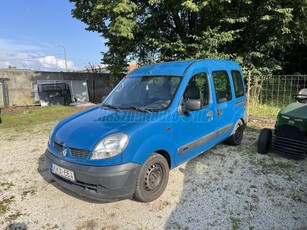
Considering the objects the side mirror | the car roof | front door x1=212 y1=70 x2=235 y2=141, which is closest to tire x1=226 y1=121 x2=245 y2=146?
Result: front door x1=212 y1=70 x2=235 y2=141

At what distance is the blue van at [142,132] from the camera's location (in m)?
2.64

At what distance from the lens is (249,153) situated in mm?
4855

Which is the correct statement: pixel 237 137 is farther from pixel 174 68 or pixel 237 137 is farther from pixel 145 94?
pixel 145 94

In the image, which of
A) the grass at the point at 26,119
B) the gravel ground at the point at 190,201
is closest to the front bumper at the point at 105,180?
the gravel ground at the point at 190,201

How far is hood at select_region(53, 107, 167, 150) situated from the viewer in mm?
2742

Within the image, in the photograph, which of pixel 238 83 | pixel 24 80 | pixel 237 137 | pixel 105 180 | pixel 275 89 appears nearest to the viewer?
pixel 105 180

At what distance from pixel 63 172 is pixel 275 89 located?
9.14 meters

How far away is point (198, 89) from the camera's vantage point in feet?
12.3

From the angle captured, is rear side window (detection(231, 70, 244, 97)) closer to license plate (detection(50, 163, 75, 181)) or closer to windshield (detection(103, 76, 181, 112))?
windshield (detection(103, 76, 181, 112))

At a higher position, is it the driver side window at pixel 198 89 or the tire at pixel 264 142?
the driver side window at pixel 198 89

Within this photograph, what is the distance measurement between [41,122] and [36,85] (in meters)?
5.20

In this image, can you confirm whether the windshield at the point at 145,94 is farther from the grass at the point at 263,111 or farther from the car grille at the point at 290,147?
the grass at the point at 263,111

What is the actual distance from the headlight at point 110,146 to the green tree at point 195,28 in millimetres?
6467

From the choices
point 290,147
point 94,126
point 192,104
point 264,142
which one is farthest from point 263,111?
point 94,126
